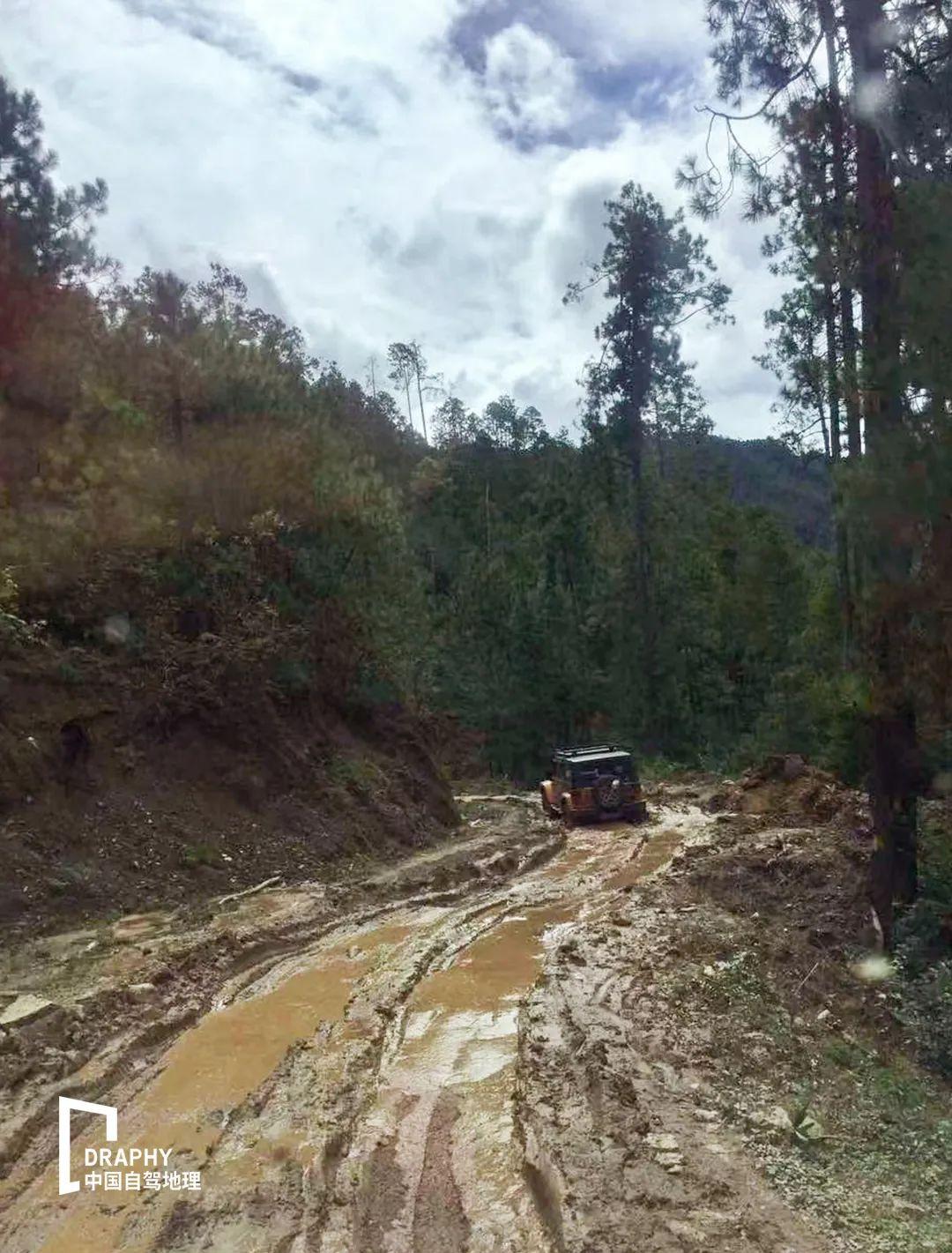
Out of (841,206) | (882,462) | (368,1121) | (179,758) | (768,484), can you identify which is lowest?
(368,1121)

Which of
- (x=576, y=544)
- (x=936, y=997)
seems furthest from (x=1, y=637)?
(x=576, y=544)

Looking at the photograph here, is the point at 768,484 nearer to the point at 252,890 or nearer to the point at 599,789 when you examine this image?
the point at 599,789

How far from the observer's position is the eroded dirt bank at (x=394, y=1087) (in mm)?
5238

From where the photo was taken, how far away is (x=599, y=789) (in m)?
23.6

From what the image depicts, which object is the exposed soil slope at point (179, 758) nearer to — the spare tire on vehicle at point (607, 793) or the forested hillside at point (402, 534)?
the forested hillside at point (402, 534)

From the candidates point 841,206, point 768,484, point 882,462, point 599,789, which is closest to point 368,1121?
point 882,462

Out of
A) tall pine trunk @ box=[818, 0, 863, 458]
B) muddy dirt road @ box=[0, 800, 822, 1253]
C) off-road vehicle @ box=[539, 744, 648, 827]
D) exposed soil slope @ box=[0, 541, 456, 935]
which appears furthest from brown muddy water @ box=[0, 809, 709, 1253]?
off-road vehicle @ box=[539, 744, 648, 827]

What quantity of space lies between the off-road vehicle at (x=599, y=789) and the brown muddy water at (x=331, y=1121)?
1155cm

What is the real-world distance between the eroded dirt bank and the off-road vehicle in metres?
9.61

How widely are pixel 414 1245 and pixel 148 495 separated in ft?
44.9

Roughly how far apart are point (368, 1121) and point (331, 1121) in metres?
0.23

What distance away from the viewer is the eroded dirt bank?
5.24m

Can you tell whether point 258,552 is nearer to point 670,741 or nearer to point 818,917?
point 818,917

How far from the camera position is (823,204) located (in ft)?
37.3
